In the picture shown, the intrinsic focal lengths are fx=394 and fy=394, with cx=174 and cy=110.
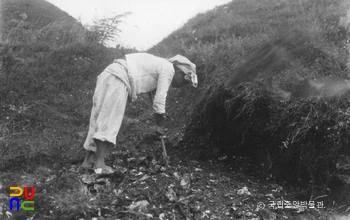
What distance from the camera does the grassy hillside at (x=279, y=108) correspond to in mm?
4109

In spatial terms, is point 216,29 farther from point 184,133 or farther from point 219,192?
point 219,192

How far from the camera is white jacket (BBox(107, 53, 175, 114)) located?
4559 mm

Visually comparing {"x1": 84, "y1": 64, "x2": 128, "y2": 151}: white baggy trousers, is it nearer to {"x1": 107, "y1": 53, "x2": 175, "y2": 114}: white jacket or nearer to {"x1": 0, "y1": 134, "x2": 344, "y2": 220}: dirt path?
{"x1": 107, "y1": 53, "x2": 175, "y2": 114}: white jacket

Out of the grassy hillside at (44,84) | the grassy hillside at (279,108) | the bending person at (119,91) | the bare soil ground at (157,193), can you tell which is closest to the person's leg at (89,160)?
the bending person at (119,91)

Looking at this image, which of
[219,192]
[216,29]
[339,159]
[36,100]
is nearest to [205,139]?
[219,192]

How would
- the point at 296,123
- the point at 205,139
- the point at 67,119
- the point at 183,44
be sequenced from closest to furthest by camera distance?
1. the point at 296,123
2. the point at 205,139
3. the point at 67,119
4. the point at 183,44

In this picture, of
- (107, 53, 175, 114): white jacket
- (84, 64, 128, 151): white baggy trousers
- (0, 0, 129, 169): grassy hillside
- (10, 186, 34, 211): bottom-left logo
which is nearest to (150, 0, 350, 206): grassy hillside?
(107, 53, 175, 114): white jacket

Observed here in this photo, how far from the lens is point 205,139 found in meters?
5.34

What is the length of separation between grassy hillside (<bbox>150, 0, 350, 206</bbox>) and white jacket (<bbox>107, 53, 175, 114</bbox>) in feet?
2.84

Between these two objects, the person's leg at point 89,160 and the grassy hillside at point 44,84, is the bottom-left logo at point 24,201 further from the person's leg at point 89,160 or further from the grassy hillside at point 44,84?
the grassy hillside at point 44,84

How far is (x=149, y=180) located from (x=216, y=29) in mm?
4888

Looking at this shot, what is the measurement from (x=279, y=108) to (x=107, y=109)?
1.95 m

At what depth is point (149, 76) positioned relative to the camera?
15.4ft

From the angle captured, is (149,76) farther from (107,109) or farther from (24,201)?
(24,201)
